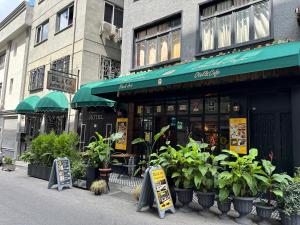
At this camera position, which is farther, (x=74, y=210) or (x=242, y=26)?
(x=242, y=26)

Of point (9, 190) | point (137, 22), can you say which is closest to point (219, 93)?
point (137, 22)

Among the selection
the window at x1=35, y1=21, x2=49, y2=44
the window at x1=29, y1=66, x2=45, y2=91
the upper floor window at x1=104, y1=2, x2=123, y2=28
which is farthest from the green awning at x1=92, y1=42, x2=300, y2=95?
the window at x1=35, y1=21, x2=49, y2=44

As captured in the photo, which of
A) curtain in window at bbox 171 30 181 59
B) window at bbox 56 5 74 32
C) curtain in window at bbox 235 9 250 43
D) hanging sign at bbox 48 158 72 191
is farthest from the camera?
window at bbox 56 5 74 32

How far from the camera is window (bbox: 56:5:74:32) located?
56.2ft

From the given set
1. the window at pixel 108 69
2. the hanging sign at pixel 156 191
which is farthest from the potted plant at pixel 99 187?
the window at pixel 108 69

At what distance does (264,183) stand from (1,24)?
26.2 metres

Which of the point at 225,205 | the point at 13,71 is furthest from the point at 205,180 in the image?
the point at 13,71

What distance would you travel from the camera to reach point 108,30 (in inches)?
644

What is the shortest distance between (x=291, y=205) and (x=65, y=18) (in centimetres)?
1650

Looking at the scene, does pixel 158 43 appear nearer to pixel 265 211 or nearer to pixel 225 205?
pixel 225 205

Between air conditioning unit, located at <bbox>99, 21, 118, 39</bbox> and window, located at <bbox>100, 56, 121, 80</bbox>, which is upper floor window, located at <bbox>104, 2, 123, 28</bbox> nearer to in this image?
air conditioning unit, located at <bbox>99, 21, 118, 39</bbox>

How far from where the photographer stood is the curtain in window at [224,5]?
389 inches

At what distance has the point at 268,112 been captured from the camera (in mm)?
8328

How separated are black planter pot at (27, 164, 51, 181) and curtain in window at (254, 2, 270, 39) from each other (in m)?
8.86
